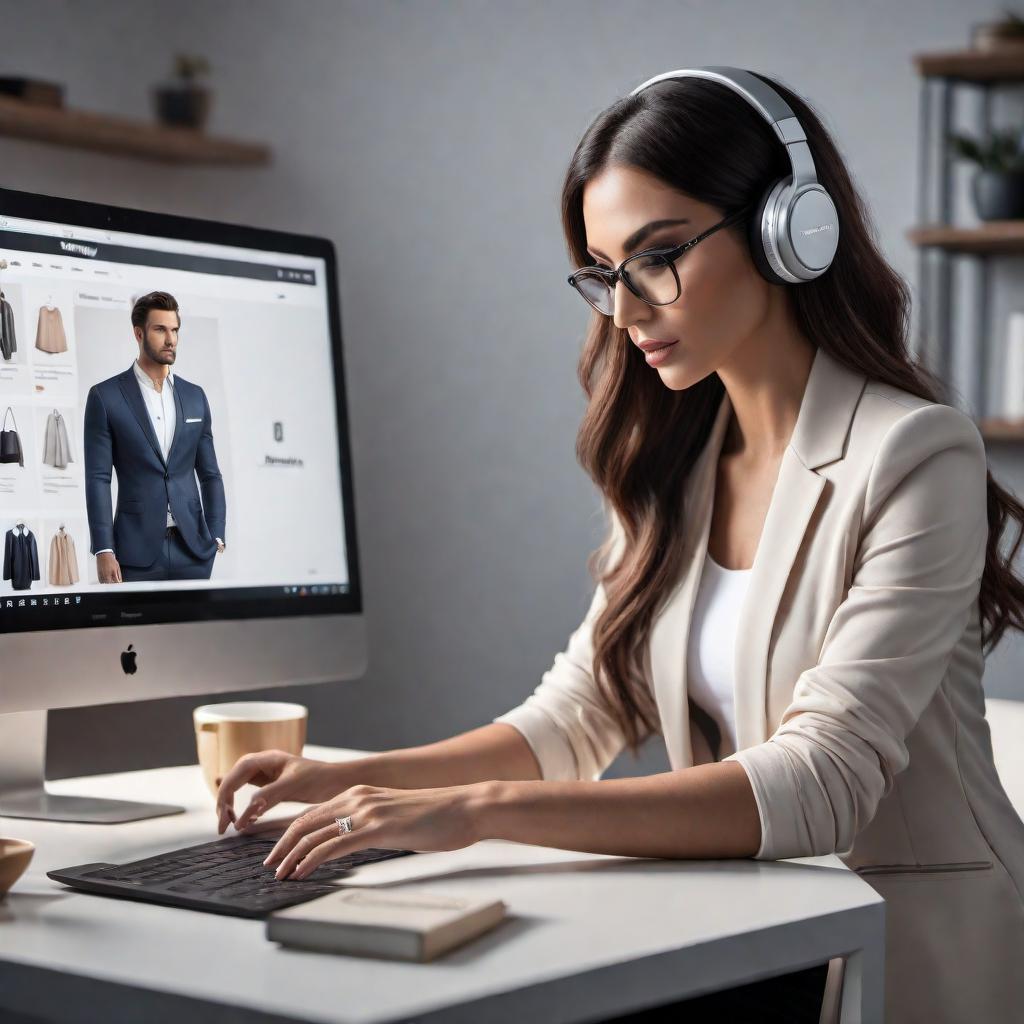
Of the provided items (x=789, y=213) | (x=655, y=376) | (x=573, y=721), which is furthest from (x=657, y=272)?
(x=573, y=721)

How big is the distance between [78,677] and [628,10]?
7.04 feet

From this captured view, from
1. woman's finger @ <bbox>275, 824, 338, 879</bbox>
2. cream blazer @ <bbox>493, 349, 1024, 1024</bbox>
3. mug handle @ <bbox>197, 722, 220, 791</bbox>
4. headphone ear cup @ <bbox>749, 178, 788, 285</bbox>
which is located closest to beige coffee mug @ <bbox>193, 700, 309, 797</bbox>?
mug handle @ <bbox>197, 722, 220, 791</bbox>

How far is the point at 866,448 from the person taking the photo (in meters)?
1.20

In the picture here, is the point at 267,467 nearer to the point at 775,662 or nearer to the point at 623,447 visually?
the point at 623,447

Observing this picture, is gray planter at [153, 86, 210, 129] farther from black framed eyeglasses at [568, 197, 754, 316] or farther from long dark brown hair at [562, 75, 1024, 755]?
black framed eyeglasses at [568, 197, 754, 316]

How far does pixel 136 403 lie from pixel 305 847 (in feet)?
1.69

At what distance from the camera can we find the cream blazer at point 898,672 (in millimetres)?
1085

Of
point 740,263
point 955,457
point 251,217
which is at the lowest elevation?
point 955,457

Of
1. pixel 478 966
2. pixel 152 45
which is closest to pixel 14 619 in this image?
pixel 478 966

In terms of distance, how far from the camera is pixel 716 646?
51.5 inches

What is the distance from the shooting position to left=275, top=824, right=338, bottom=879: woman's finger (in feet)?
3.08

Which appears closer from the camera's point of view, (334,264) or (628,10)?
(334,264)

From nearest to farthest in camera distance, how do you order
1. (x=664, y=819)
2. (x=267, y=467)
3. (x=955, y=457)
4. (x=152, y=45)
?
(x=664, y=819), (x=955, y=457), (x=267, y=467), (x=152, y=45)

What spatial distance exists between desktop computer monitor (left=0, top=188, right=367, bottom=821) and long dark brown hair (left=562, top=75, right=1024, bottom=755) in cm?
29
